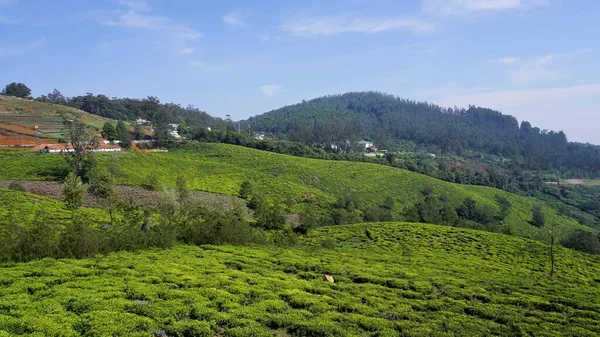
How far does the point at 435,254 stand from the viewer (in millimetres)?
46312

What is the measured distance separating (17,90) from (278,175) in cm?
14903

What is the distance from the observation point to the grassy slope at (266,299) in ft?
51.6

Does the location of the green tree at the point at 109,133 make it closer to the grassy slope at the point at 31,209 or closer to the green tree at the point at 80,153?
the green tree at the point at 80,153

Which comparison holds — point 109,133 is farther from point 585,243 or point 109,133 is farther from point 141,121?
point 585,243

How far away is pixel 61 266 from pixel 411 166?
432ft

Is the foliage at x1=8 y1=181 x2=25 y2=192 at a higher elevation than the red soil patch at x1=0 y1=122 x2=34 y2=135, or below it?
below

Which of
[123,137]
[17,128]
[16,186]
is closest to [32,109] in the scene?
[17,128]

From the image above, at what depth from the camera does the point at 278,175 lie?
9925 centimetres

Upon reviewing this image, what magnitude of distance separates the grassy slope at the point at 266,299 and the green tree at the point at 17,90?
189836mm

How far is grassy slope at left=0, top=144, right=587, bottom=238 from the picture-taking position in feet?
246

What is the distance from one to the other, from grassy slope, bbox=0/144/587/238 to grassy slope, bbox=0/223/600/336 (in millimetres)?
48691

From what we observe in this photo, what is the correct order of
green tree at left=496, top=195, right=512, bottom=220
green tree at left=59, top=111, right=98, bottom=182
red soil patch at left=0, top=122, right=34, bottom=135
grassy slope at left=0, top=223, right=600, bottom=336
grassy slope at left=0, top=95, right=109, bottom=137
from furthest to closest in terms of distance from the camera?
grassy slope at left=0, top=95, right=109, bottom=137, red soil patch at left=0, top=122, right=34, bottom=135, green tree at left=496, top=195, right=512, bottom=220, green tree at left=59, top=111, right=98, bottom=182, grassy slope at left=0, top=223, right=600, bottom=336

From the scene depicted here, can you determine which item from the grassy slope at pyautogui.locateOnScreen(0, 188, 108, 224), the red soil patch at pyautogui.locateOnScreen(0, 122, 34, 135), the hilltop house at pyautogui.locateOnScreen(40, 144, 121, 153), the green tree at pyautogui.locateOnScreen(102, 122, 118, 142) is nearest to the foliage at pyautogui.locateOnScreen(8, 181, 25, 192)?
the grassy slope at pyautogui.locateOnScreen(0, 188, 108, 224)

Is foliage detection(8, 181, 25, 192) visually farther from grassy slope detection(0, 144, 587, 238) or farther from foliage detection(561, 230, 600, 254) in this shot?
foliage detection(561, 230, 600, 254)
